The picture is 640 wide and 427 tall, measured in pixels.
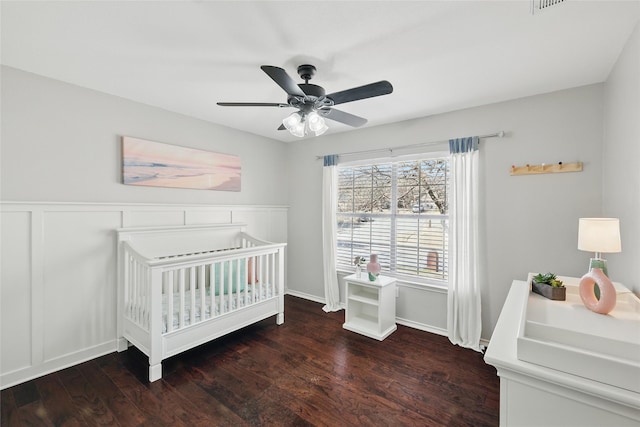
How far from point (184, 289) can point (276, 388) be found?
3.60 feet

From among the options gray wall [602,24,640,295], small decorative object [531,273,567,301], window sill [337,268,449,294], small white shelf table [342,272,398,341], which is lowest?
small white shelf table [342,272,398,341]

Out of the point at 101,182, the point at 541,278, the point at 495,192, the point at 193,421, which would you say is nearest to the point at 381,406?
the point at 193,421

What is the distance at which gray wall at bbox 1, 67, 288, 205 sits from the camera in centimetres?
209

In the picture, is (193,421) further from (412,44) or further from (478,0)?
(478,0)

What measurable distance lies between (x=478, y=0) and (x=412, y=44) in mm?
417

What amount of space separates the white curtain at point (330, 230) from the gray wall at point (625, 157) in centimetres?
256

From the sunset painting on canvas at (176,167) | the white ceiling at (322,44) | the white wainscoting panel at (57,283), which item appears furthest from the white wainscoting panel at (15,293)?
the white ceiling at (322,44)

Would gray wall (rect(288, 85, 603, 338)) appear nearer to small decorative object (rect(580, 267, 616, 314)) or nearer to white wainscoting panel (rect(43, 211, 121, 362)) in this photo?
small decorative object (rect(580, 267, 616, 314))

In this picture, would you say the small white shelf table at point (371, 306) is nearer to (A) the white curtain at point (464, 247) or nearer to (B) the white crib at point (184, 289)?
A: (A) the white curtain at point (464, 247)

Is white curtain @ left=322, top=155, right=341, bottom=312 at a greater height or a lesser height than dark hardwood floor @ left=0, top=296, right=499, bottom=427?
greater

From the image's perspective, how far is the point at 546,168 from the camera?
242cm

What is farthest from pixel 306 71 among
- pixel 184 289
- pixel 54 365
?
pixel 54 365

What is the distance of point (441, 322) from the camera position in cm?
302

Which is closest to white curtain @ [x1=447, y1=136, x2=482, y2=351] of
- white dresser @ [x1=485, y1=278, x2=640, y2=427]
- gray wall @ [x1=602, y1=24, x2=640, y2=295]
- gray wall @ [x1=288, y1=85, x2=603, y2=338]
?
gray wall @ [x1=288, y1=85, x2=603, y2=338]
